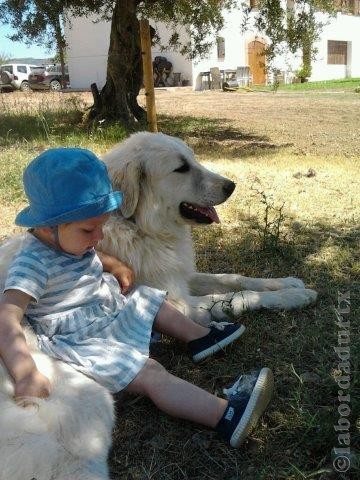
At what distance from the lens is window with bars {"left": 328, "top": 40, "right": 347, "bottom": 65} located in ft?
131

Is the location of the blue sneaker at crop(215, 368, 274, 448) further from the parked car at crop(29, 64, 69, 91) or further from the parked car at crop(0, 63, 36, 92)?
the parked car at crop(29, 64, 69, 91)

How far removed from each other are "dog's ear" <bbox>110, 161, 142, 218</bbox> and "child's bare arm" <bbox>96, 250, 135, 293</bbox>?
0.96 feet

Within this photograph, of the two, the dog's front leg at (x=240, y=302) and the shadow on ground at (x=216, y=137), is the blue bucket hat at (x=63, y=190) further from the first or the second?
the shadow on ground at (x=216, y=137)

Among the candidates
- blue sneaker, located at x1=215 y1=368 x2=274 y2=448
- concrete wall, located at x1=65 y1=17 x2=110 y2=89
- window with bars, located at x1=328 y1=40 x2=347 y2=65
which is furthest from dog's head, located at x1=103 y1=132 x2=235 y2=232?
window with bars, located at x1=328 y1=40 x2=347 y2=65

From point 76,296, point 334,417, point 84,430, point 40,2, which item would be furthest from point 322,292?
point 40,2

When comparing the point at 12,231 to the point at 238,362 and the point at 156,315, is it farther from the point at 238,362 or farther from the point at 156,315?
the point at 238,362

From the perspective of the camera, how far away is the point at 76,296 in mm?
2324

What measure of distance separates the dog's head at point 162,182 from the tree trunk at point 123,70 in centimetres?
849

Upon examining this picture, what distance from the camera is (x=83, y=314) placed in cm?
230

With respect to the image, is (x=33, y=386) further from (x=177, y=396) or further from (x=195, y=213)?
(x=195, y=213)

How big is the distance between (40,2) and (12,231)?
8.64 meters

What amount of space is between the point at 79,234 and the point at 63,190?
0.70 feet

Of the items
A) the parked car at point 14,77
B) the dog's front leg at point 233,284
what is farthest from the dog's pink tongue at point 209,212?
the parked car at point 14,77

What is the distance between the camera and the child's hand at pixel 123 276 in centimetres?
265
